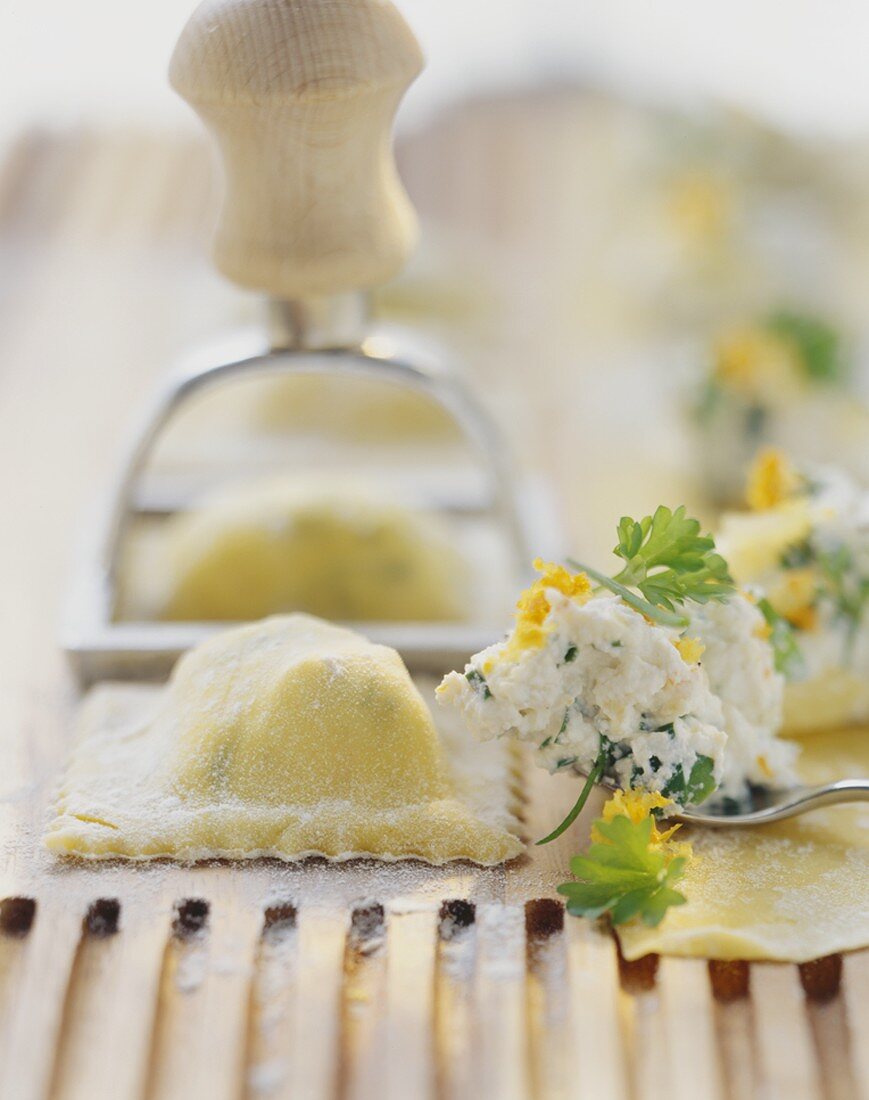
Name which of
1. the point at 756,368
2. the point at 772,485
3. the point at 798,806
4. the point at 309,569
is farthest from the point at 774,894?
the point at 756,368

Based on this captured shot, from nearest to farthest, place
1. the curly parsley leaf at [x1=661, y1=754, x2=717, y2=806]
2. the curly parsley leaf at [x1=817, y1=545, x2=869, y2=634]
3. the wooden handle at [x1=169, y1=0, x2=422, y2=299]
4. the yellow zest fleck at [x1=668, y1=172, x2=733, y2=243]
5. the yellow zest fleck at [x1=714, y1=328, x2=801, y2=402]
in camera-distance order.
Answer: the curly parsley leaf at [x1=661, y1=754, x2=717, y2=806] < the wooden handle at [x1=169, y1=0, x2=422, y2=299] < the curly parsley leaf at [x1=817, y1=545, x2=869, y2=634] < the yellow zest fleck at [x1=714, y1=328, x2=801, y2=402] < the yellow zest fleck at [x1=668, y1=172, x2=733, y2=243]

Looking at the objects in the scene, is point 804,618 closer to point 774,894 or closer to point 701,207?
point 774,894

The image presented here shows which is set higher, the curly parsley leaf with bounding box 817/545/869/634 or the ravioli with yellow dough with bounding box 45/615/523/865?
the curly parsley leaf with bounding box 817/545/869/634

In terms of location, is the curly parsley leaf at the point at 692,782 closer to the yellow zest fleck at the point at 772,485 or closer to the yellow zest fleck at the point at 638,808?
the yellow zest fleck at the point at 638,808

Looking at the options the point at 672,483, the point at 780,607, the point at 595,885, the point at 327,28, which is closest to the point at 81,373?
the point at 672,483

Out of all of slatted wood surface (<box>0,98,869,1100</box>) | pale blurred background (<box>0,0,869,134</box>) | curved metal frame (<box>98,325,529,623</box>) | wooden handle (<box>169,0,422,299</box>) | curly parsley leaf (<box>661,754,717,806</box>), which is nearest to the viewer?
slatted wood surface (<box>0,98,869,1100</box>)

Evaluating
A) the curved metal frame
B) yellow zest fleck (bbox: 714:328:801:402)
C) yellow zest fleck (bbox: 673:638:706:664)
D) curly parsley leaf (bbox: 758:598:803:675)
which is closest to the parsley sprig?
yellow zest fleck (bbox: 673:638:706:664)

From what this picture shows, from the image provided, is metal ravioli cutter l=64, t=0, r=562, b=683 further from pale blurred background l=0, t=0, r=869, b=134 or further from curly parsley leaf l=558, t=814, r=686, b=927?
pale blurred background l=0, t=0, r=869, b=134

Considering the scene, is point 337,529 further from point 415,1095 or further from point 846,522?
point 415,1095

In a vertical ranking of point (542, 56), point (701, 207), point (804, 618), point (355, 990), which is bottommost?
point (355, 990)
